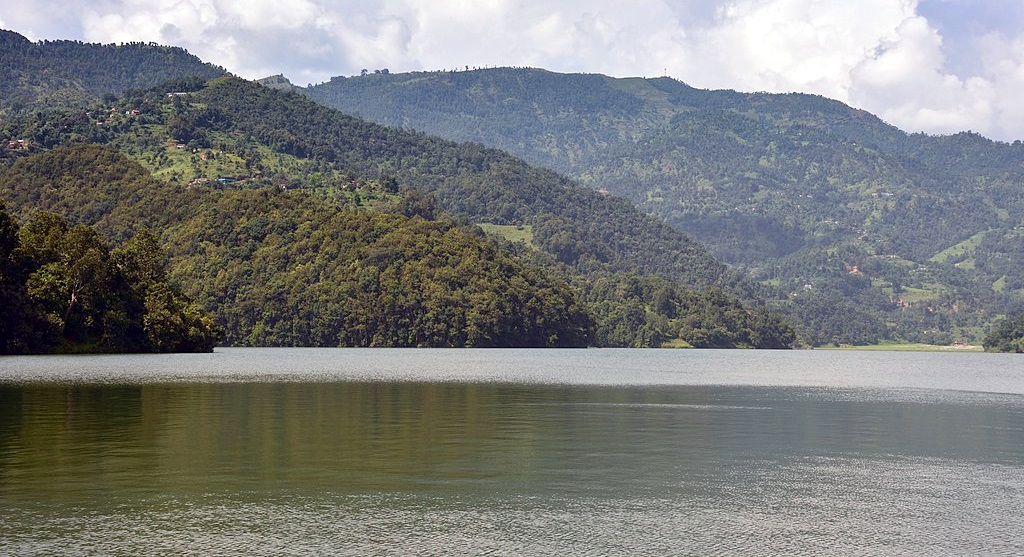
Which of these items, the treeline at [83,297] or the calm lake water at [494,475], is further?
the treeline at [83,297]

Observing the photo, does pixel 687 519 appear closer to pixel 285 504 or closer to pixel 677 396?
pixel 285 504

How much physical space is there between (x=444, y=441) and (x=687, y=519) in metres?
19.6

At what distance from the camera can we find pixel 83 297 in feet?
490

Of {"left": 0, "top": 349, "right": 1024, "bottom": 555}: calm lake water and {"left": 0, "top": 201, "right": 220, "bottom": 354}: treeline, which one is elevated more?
{"left": 0, "top": 201, "right": 220, "bottom": 354}: treeline

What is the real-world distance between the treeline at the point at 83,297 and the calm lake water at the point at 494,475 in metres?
65.9

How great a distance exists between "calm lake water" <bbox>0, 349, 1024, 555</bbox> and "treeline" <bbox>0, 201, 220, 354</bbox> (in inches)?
2595

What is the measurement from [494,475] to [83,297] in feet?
411

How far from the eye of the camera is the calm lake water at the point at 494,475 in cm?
2820

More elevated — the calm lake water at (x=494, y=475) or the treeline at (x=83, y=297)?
the treeline at (x=83, y=297)

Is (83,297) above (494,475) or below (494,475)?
above

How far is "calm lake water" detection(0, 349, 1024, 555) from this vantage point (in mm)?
28203

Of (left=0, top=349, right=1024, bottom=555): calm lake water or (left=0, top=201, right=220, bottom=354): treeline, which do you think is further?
(left=0, top=201, right=220, bottom=354): treeline

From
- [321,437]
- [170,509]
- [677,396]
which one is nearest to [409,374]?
[677,396]

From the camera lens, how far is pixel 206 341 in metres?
174
